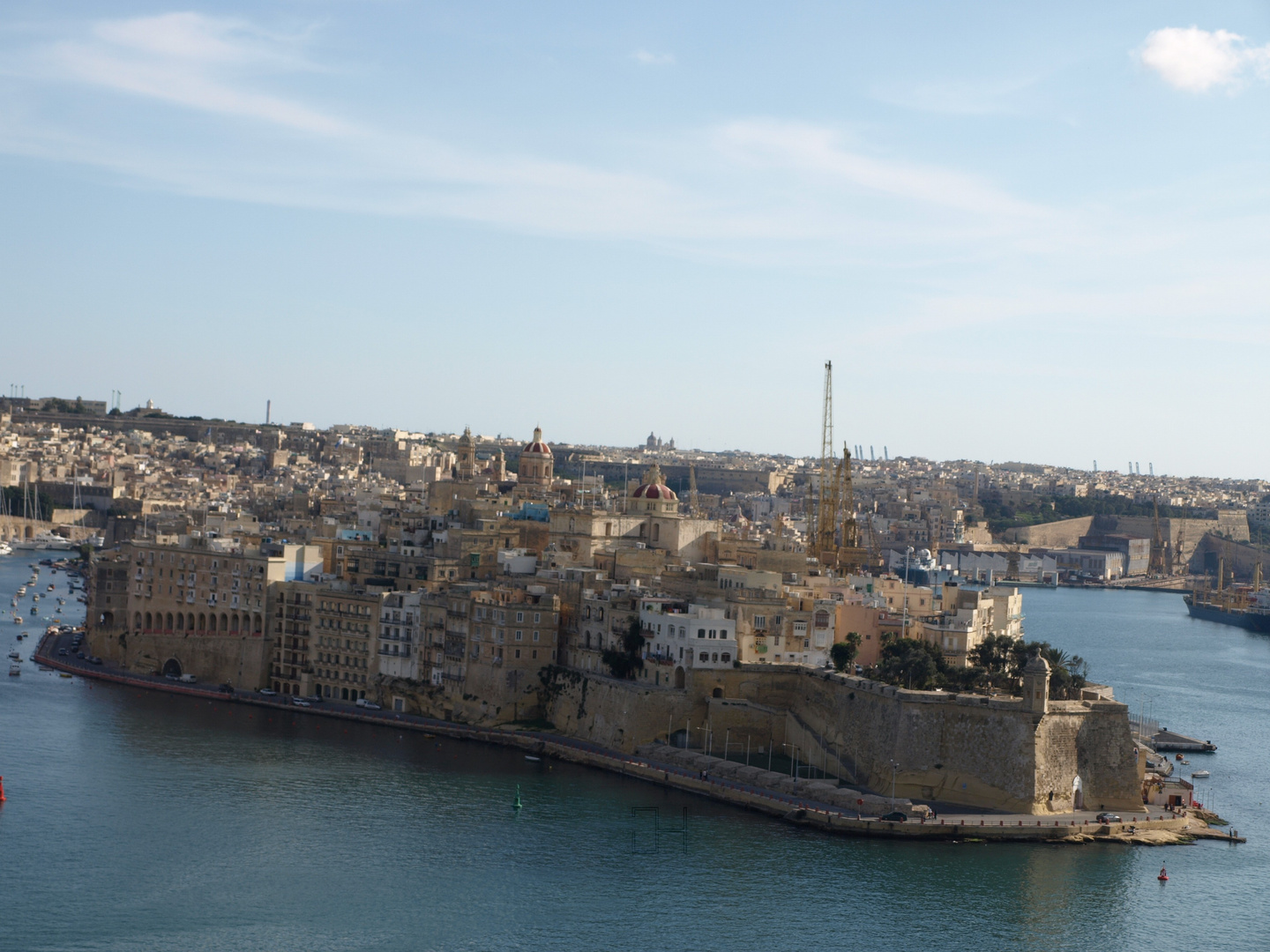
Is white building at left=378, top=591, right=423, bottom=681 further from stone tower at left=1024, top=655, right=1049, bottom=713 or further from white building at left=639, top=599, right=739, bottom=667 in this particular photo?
stone tower at left=1024, top=655, right=1049, bottom=713

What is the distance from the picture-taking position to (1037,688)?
31812 millimetres

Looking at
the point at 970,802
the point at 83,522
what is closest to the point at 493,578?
the point at 970,802

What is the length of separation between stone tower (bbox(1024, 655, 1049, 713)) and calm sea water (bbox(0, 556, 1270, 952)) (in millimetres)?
2763

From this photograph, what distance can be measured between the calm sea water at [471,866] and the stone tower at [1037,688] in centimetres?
276

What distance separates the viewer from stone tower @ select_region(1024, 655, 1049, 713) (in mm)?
31781

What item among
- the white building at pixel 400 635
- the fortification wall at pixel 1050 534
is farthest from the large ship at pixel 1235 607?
the white building at pixel 400 635

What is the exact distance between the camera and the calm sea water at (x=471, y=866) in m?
25.5

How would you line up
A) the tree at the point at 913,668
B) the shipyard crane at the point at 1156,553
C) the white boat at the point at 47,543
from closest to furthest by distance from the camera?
1. the tree at the point at 913,668
2. the white boat at the point at 47,543
3. the shipyard crane at the point at 1156,553

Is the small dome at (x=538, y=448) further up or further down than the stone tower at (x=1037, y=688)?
further up

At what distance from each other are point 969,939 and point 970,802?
A: 618cm

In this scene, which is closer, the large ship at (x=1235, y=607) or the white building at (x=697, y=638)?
the white building at (x=697, y=638)

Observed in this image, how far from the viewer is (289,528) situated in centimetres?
5256

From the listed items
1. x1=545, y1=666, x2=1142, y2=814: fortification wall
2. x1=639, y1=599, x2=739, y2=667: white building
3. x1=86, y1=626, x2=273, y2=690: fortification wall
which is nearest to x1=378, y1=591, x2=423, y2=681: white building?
x1=86, y1=626, x2=273, y2=690: fortification wall

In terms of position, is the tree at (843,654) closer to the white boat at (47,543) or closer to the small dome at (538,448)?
the small dome at (538,448)
